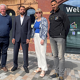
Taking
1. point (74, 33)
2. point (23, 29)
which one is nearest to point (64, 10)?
point (74, 33)

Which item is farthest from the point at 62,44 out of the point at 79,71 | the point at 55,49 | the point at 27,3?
the point at 27,3

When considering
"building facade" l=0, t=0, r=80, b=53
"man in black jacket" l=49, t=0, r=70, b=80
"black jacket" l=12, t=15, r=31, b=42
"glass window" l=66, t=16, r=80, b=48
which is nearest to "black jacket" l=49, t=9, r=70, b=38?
"man in black jacket" l=49, t=0, r=70, b=80

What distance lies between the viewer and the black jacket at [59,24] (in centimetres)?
271

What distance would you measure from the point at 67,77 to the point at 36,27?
68.5 inches

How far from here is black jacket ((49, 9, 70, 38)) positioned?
2.71 metres

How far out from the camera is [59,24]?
109 inches

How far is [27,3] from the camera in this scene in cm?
690

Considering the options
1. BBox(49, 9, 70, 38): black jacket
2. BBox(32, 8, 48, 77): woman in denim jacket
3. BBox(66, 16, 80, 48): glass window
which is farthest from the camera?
BBox(66, 16, 80, 48): glass window

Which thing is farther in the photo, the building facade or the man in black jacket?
the building facade

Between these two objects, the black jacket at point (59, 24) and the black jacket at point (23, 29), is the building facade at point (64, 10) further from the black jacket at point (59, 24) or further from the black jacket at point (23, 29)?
the black jacket at point (59, 24)

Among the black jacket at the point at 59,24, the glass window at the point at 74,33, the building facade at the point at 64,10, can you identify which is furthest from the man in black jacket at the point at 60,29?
the glass window at the point at 74,33

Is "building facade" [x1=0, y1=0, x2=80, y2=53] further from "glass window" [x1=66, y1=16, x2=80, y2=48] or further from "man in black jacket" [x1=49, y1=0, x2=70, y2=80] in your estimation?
"man in black jacket" [x1=49, y1=0, x2=70, y2=80]

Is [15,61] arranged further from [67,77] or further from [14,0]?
[14,0]

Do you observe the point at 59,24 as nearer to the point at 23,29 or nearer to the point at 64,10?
the point at 23,29
